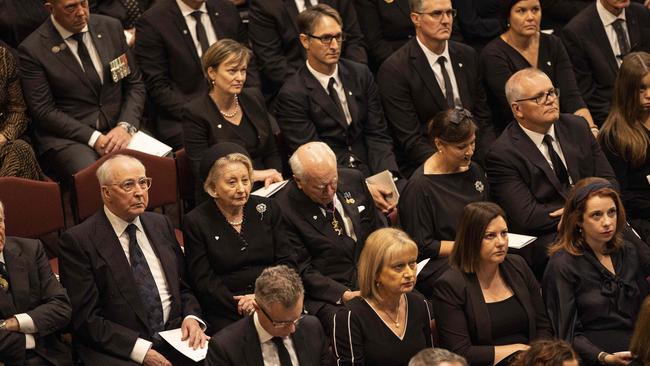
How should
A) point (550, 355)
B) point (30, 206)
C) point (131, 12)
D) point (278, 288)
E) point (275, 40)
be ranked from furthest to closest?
point (131, 12) < point (275, 40) < point (30, 206) < point (278, 288) < point (550, 355)

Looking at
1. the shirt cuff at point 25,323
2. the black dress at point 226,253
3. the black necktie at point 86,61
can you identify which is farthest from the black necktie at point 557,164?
the shirt cuff at point 25,323

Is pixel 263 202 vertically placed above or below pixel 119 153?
below

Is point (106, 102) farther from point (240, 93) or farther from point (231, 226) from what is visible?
point (231, 226)

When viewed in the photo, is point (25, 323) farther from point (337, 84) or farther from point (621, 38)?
point (621, 38)

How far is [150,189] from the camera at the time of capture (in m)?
5.79

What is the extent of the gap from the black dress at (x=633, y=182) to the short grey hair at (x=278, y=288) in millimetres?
2475

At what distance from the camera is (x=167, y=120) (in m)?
6.61

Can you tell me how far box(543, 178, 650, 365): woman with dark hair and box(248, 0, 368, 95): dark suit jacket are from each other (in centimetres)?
231

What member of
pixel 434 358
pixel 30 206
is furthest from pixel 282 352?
pixel 30 206

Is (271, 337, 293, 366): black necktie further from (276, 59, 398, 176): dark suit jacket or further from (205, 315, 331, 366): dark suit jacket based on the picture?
(276, 59, 398, 176): dark suit jacket

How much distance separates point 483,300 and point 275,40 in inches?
102

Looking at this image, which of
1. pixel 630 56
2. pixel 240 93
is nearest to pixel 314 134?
pixel 240 93

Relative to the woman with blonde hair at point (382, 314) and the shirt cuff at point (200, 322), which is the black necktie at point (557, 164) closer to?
the woman with blonde hair at point (382, 314)

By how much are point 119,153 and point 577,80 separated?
310 centimetres
